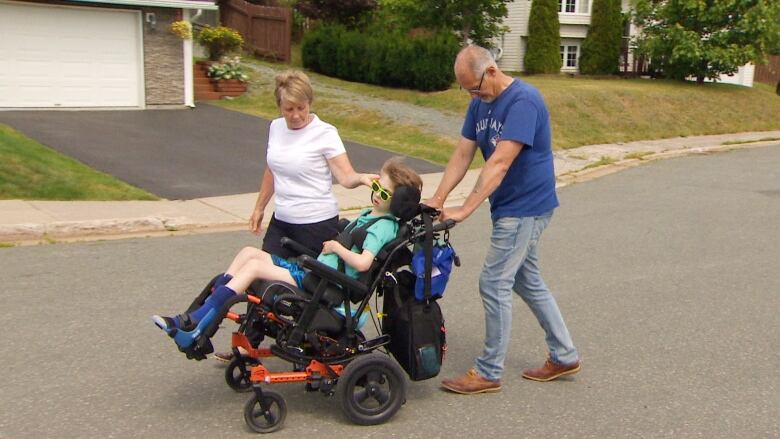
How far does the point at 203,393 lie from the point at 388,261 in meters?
1.28

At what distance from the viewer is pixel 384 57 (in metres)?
21.9

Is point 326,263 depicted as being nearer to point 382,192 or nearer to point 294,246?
point 294,246

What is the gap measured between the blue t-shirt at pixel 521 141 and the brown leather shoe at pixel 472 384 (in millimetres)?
878

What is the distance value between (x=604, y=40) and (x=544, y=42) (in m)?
2.09

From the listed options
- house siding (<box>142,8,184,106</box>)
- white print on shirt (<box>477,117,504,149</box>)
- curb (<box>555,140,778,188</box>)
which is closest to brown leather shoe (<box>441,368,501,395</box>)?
white print on shirt (<box>477,117,504,149</box>)

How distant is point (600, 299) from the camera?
6.39 meters

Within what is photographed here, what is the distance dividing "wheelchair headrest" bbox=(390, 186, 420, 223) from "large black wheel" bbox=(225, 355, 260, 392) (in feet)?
3.40

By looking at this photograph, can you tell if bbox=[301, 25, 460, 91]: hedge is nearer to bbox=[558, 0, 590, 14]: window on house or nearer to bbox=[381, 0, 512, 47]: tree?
bbox=[381, 0, 512, 47]: tree

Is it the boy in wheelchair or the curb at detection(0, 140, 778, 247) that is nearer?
the boy in wheelchair

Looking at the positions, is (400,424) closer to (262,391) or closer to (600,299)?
(262,391)

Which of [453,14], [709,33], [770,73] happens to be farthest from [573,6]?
[770,73]

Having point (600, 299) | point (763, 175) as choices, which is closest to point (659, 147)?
point (763, 175)

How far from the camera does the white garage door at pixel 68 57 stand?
1647 cm

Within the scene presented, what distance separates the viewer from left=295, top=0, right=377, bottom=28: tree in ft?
93.4
